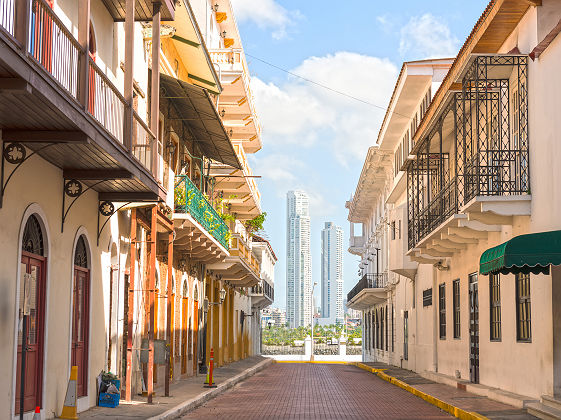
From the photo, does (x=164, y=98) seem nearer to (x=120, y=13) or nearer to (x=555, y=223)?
(x=120, y=13)

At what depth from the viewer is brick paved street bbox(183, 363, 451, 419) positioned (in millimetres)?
16375

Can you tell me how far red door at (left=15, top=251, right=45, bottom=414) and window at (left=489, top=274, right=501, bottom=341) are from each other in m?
10.4

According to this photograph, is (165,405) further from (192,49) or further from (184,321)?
(184,321)

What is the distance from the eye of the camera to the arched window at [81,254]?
15.1m

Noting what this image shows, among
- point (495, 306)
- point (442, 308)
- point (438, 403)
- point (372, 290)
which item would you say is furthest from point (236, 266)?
point (438, 403)

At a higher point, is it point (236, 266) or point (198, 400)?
point (236, 266)

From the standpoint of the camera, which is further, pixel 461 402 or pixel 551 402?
pixel 461 402

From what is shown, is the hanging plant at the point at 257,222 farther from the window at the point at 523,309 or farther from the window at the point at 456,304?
the window at the point at 523,309

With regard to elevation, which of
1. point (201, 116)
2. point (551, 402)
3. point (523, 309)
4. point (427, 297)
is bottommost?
point (551, 402)

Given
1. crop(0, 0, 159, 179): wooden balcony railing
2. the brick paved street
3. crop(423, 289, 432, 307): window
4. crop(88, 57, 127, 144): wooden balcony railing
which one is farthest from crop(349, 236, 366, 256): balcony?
crop(88, 57, 127, 144): wooden balcony railing

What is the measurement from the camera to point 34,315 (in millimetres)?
12875

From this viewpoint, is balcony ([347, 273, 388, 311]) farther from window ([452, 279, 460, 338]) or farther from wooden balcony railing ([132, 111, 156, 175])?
wooden balcony railing ([132, 111, 156, 175])

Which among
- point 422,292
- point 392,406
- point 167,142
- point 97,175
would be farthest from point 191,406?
point 422,292

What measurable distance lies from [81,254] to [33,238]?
2.68 meters
